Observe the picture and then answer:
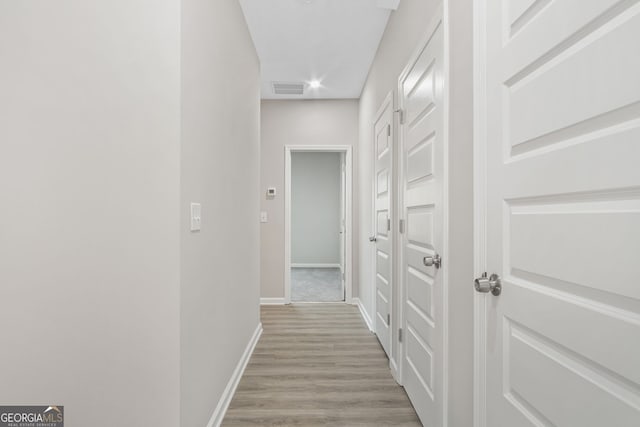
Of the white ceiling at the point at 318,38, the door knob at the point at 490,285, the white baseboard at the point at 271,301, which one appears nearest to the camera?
the door knob at the point at 490,285

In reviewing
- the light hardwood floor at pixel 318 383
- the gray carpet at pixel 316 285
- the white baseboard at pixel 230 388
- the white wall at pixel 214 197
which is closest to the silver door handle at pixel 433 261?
the light hardwood floor at pixel 318 383

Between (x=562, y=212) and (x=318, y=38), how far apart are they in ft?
8.81

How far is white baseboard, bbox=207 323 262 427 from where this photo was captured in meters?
1.68

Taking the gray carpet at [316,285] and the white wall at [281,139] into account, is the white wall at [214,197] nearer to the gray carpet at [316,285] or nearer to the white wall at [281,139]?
the white wall at [281,139]

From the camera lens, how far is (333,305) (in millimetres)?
4133

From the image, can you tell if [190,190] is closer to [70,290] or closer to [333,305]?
[70,290]

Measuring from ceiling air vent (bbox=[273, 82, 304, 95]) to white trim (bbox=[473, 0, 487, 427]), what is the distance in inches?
116

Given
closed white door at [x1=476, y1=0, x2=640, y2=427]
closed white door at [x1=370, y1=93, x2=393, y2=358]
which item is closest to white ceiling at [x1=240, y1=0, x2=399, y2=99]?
closed white door at [x1=370, y1=93, x2=393, y2=358]

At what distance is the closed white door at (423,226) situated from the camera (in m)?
1.47

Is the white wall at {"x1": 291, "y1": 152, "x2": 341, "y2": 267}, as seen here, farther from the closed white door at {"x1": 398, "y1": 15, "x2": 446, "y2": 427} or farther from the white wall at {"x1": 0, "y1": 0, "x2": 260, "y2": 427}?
the white wall at {"x1": 0, "y1": 0, "x2": 260, "y2": 427}

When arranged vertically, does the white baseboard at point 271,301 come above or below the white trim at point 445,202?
below

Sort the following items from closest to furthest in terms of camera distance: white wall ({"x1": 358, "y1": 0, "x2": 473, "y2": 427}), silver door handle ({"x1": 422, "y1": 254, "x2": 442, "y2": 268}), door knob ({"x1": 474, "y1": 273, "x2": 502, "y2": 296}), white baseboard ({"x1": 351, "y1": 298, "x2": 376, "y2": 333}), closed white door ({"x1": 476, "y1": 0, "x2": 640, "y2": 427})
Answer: closed white door ({"x1": 476, "y1": 0, "x2": 640, "y2": 427}) → door knob ({"x1": 474, "y1": 273, "x2": 502, "y2": 296}) → white wall ({"x1": 358, "y1": 0, "x2": 473, "y2": 427}) → silver door handle ({"x1": 422, "y1": 254, "x2": 442, "y2": 268}) → white baseboard ({"x1": 351, "y1": 298, "x2": 376, "y2": 333})

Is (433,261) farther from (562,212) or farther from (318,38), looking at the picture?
(318,38)

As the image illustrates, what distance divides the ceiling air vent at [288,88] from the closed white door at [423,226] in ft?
6.56
